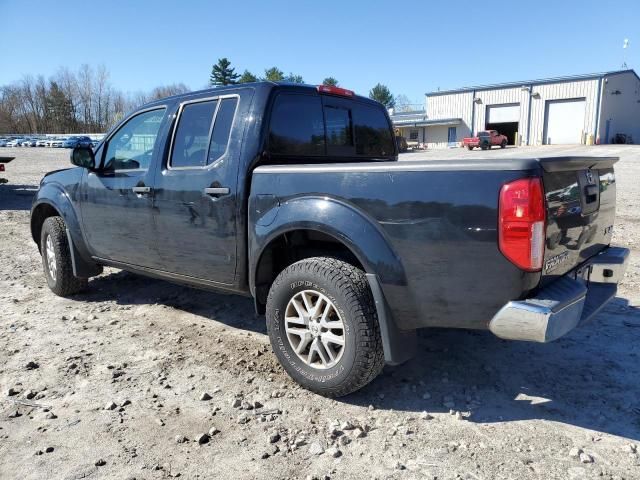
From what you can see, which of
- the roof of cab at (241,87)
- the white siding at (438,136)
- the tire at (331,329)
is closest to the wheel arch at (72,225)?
the roof of cab at (241,87)

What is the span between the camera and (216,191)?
11.9 feet

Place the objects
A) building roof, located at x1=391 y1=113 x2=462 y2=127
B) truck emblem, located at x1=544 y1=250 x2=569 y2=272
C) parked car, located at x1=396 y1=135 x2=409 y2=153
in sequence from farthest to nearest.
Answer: building roof, located at x1=391 y1=113 x2=462 y2=127
parked car, located at x1=396 y1=135 x2=409 y2=153
truck emblem, located at x1=544 y1=250 x2=569 y2=272

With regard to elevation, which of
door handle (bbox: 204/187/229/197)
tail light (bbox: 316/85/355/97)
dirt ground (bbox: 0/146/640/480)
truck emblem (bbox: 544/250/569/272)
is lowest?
dirt ground (bbox: 0/146/640/480)

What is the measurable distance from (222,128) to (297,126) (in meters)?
0.57

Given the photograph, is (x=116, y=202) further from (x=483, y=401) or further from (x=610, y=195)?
(x=610, y=195)

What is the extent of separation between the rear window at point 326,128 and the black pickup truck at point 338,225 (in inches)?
0.5

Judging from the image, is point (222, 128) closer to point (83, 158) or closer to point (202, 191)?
point (202, 191)

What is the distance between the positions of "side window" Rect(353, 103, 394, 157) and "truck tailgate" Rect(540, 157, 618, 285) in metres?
1.91

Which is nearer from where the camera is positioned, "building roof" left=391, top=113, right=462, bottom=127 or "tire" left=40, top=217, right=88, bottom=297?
"tire" left=40, top=217, right=88, bottom=297

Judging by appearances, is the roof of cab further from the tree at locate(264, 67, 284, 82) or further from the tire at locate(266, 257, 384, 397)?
the tree at locate(264, 67, 284, 82)

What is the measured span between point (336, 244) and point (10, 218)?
9.60 m

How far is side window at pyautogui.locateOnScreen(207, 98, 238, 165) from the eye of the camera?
12.2ft

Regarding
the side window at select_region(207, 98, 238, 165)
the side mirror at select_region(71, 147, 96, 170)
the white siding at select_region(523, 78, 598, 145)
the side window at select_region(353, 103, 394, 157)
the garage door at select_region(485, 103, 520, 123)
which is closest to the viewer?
the side window at select_region(207, 98, 238, 165)

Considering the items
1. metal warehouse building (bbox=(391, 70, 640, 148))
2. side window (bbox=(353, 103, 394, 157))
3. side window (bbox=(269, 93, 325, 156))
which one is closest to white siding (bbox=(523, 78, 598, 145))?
metal warehouse building (bbox=(391, 70, 640, 148))
